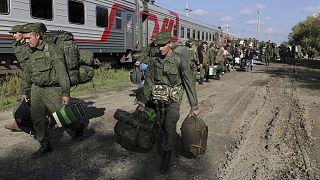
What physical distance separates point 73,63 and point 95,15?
8.57 m

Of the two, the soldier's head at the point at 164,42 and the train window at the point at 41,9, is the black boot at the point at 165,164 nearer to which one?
the soldier's head at the point at 164,42

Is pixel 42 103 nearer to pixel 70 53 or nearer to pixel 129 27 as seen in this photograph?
pixel 70 53

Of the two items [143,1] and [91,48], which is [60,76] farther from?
[143,1]

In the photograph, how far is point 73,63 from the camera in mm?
5578

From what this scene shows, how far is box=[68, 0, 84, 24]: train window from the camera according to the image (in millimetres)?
12215

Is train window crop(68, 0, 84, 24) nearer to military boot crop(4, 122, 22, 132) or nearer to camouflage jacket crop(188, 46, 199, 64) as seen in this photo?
camouflage jacket crop(188, 46, 199, 64)

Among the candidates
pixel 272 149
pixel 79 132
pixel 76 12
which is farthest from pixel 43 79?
pixel 76 12

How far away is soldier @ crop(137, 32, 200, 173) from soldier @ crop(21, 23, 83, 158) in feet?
4.20

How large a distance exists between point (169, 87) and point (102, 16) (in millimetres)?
10280

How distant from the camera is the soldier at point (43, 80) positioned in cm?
495

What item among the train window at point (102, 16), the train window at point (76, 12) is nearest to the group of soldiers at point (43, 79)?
the train window at point (76, 12)

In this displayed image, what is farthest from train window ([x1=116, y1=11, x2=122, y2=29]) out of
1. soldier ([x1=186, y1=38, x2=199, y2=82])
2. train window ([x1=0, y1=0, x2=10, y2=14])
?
train window ([x1=0, y1=0, x2=10, y2=14])

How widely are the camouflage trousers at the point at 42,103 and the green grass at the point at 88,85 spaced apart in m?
2.52

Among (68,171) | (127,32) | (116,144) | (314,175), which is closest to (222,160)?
(314,175)
